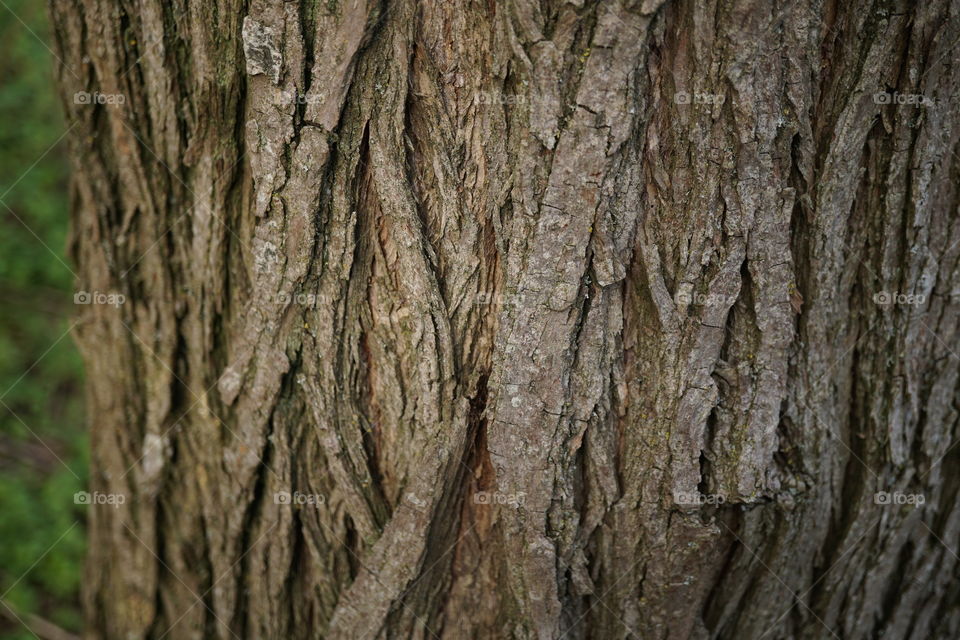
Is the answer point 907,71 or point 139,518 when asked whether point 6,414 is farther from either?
point 907,71

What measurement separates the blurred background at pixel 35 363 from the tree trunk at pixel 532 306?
4.32 feet

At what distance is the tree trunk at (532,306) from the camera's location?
1.54 meters

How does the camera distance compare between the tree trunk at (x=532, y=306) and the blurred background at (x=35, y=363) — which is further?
the blurred background at (x=35, y=363)

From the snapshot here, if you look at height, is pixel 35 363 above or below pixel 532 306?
below

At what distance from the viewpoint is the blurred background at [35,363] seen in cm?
299

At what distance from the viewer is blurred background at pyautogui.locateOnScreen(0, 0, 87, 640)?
9.82ft

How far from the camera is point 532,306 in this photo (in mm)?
1590

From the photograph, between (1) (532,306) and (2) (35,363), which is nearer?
(1) (532,306)

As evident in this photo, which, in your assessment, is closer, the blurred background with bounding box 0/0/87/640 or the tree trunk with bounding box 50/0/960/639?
the tree trunk with bounding box 50/0/960/639

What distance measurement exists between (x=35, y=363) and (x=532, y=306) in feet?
10.4

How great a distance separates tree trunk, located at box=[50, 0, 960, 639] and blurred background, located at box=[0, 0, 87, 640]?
1.32 m

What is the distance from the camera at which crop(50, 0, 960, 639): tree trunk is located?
154 centimetres

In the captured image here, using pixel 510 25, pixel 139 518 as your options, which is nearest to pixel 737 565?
pixel 510 25

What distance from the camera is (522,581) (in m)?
1.79
